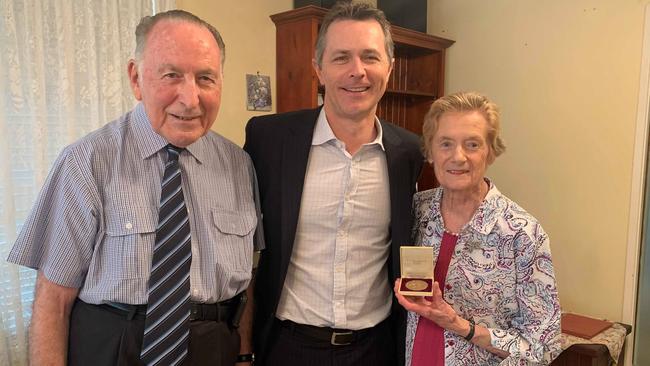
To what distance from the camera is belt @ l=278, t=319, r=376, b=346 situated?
1528 mm

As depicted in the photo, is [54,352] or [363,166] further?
[363,166]

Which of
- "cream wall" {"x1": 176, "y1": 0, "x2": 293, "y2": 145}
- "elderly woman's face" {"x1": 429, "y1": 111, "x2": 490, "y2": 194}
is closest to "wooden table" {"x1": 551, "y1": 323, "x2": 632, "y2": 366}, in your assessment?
"elderly woman's face" {"x1": 429, "y1": 111, "x2": 490, "y2": 194}

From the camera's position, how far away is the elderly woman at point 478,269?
1371 millimetres

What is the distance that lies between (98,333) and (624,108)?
9.26ft

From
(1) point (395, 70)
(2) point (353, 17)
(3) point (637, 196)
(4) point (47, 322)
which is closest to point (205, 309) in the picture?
(4) point (47, 322)

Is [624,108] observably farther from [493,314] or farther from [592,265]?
[493,314]

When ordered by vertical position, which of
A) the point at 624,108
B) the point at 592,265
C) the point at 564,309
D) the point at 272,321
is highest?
the point at 624,108

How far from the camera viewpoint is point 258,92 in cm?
304

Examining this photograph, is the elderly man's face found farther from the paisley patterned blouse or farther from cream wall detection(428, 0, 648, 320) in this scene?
cream wall detection(428, 0, 648, 320)

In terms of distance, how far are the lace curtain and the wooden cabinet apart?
38.9 inches

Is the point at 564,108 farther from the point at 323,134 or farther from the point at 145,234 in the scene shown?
the point at 145,234

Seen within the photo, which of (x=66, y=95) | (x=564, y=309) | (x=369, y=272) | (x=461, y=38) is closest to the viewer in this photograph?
(x=369, y=272)

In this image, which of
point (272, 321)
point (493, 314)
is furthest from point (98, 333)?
point (493, 314)

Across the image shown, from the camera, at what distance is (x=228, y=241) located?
1.36m
